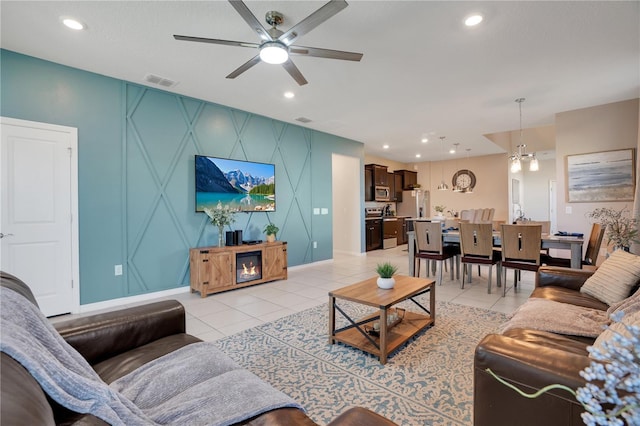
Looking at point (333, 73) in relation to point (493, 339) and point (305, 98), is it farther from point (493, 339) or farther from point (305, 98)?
point (493, 339)

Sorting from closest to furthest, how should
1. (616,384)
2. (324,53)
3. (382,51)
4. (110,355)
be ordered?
(616,384)
(110,355)
(324,53)
(382,51)

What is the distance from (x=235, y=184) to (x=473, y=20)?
373 centimetres

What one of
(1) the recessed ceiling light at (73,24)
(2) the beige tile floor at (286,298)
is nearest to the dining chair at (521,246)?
(2) the beige tile floor at (286,298)

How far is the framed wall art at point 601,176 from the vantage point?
4.49 m

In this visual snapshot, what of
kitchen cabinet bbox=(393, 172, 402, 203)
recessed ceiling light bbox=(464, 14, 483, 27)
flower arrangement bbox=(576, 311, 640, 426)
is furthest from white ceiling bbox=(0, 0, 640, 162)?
kitchen cabinet bbox=(393, 172, 402, 203)

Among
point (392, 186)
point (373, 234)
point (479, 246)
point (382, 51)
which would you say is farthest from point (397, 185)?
point (382, 51)

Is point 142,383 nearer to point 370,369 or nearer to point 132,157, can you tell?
point 370,369

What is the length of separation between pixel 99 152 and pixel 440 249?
4.78 m

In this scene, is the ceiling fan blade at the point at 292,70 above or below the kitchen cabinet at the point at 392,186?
above

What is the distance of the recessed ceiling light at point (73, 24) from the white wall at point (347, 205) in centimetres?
530

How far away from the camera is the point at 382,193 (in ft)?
30.1

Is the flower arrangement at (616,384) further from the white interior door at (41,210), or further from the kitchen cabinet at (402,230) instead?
the kitchen cabinet at (402,230)

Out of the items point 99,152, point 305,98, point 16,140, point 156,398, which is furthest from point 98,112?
point 156,398

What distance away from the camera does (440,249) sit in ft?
14.8
